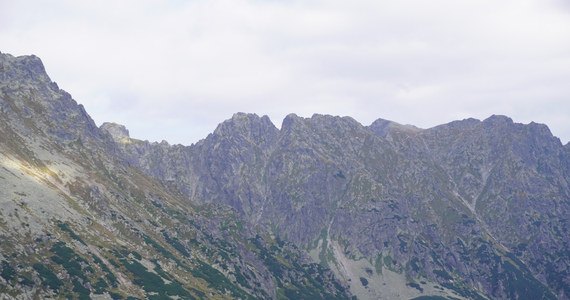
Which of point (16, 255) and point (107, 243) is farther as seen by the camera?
point (107, 243)

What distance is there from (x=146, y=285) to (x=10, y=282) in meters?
55.5

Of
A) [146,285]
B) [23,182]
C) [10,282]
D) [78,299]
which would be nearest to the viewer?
[10,282]

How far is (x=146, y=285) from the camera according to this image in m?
178

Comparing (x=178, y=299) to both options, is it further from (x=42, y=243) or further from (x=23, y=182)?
(x=23, y=182)

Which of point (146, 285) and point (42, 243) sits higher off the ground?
point (42, 243)

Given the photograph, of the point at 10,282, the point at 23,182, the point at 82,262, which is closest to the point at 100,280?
the point at 82,262

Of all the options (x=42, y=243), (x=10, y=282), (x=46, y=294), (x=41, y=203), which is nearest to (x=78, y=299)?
(x=46, y=294)

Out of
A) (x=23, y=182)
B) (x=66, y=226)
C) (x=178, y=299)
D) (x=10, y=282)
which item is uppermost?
(x=23, y=182)

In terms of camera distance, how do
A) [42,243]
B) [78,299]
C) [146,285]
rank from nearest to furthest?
[78,299]
[42,243]
[146,285]

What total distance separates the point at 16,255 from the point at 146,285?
51111 mm

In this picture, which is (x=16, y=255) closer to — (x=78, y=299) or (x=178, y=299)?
(x=78, y=299)

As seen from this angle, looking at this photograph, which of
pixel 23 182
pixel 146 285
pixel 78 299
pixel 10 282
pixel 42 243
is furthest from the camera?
pixel 23 182

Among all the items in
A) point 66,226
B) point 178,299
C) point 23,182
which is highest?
point 23,182

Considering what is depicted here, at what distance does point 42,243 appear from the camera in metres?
163
